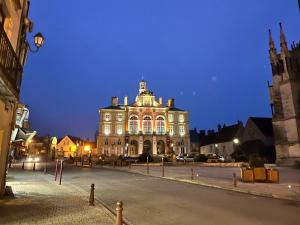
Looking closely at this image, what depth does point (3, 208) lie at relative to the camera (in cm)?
851

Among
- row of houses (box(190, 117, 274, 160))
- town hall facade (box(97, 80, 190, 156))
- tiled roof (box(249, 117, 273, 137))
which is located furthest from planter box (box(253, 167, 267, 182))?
town hall facade (box(97, 80, 190, 156))

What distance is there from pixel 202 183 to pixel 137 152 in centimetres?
6549

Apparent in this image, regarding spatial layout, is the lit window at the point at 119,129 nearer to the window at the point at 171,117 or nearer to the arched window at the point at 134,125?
the arched window at the point at 134,125

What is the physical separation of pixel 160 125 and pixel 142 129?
5.85m

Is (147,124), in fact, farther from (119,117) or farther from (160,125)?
(119,117)

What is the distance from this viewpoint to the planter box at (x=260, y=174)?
16859mm

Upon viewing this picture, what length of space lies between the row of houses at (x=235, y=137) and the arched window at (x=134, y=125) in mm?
21792

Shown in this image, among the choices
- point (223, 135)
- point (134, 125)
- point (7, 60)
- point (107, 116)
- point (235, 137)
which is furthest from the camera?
point (107, 116)

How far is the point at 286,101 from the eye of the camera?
39.8 metres

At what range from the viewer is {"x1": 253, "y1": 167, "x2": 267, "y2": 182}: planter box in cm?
1686

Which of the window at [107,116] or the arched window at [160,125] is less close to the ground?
the window at [107,116]

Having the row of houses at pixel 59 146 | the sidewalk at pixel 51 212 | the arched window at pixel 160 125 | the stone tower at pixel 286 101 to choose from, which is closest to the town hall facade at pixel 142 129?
the arched window at pixel 160 125

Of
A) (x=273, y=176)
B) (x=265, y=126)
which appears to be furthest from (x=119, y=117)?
(x=273, y=176)

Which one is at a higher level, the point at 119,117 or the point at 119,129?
the point at 119,117
